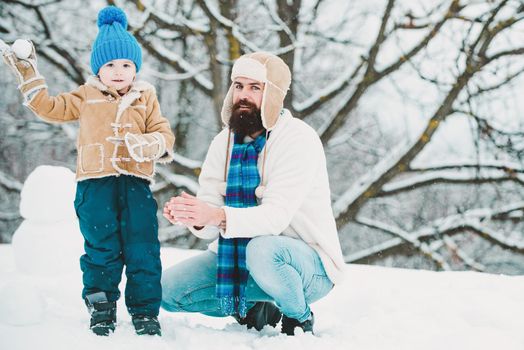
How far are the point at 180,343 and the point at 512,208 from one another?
7.19m

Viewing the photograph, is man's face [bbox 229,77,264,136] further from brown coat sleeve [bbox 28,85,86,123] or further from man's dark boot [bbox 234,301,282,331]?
man's dark boot [bbox 234,301,282,331]

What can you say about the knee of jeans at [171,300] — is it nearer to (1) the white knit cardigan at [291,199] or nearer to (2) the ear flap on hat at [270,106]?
(1) the white knit cardigan at [291,199]

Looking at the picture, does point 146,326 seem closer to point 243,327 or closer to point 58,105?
point 243,327

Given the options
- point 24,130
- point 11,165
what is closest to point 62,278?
point 24,130

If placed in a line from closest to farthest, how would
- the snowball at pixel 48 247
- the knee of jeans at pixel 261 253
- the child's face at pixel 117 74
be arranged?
the knee of jeans at pixel 261 253 < the child's face at pixel 117 74 < the snowball at pixel 48 247

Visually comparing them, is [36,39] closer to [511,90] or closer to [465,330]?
[511,90]

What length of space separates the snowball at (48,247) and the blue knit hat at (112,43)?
1.62 m

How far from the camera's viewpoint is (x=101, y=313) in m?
2.04

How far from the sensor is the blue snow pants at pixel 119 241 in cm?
213

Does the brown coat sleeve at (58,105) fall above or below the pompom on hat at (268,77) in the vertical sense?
below

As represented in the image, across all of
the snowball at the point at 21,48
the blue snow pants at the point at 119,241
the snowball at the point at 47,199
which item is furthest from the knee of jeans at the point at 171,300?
the snowball at the point at 47,199

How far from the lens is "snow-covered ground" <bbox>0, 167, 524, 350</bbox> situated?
199 centimetres

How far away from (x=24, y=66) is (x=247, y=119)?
2.91 ft

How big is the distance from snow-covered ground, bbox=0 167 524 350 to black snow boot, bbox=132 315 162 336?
39 mm
